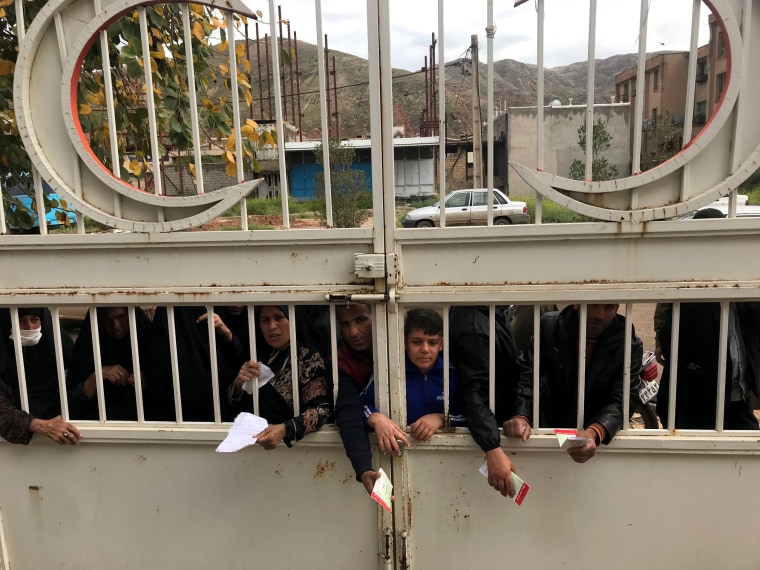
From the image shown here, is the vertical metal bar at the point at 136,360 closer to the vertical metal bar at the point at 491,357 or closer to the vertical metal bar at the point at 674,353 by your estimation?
the vertical metal bar at the point at 491,357

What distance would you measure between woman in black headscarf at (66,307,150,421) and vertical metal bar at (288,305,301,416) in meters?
0.70

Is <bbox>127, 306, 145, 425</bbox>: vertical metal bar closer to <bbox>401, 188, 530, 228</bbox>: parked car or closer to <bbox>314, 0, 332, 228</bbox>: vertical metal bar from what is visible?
<bbox>314, 0, 332, 228</bbox>: vertical metal bar

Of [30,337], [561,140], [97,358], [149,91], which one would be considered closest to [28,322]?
[30,337]

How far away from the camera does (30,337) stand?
95.9 inches

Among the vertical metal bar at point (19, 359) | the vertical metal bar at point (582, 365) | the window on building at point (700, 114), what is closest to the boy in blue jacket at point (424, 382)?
the vertical metal bar at point (582, 365)

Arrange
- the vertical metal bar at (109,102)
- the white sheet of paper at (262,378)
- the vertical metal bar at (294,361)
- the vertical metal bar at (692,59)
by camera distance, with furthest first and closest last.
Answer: the white sheet of paper at (262,378) < the vertical metal bar at (294,361) < the vertical metal bar at (109,102) < the vertical metal bar at (692,59)

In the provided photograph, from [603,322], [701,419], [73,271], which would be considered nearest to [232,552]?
[73,271]

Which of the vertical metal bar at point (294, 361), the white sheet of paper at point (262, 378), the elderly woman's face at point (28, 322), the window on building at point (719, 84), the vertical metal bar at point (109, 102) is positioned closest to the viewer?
the window on building at point (719, 84)

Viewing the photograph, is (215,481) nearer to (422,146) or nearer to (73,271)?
(73,271)

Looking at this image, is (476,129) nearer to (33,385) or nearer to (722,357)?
(722,357)

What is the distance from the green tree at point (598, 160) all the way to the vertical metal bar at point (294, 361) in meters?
1.14

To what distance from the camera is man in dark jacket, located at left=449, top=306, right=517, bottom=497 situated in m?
1.94

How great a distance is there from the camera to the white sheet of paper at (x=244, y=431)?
1.91 m

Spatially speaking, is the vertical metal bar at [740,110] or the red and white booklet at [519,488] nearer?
the vertical metal bar at [740,110]
